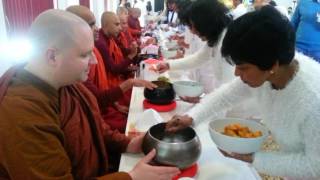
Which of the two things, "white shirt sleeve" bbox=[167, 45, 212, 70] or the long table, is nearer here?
the long table

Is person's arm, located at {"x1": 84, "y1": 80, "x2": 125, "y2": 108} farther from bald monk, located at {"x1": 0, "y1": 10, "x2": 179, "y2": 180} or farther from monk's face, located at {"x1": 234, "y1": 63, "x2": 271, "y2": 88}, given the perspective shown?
monk's face, located at {"x1": 234, "y1": 63, "x2": 271, "y2": 88}

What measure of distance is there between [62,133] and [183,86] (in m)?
0.89

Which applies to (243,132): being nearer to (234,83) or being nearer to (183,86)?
(234,83)

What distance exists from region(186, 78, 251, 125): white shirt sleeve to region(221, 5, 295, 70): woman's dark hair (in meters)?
0.42

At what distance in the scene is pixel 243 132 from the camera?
1144mm

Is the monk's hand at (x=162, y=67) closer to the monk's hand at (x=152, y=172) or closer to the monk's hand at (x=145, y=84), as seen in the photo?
the monk's hand at (x=145, y=84)

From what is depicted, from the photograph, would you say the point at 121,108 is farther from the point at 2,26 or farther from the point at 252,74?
the point at 252,74

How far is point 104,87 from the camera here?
6.87ft

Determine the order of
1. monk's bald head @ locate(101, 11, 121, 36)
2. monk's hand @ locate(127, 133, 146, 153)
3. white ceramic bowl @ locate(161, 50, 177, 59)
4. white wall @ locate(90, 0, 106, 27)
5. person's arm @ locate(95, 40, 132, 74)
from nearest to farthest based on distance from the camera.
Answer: monk's hand @ locate(127, 133, 146, 153) < person's arm @ locate(95, 40, 132, 74) < monk's bald head @ locate(101, 11, 121, 36) < white ceramic bowl @ locate(161, 50, 177, 59) < white wall @ locate(90, 0, 106, 27)

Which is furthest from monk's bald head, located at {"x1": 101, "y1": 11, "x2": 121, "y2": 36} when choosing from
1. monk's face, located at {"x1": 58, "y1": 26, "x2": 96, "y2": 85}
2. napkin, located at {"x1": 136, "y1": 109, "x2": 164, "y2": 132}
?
monk's face, located at {"x1": 58, "y1": 26, "x2": 96, "y2": 85}

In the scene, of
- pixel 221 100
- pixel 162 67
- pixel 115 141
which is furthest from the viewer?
pixel 162 67

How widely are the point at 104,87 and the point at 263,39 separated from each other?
136 cm

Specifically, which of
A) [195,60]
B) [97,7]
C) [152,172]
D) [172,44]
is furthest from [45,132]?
[97,7]

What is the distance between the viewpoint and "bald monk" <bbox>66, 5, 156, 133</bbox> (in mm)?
1781
